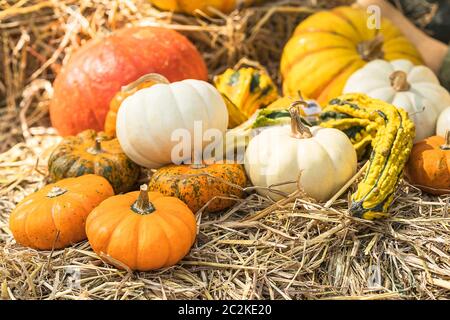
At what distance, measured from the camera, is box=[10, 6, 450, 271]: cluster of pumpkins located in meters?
2.11

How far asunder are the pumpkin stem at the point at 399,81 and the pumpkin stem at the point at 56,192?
172 cm

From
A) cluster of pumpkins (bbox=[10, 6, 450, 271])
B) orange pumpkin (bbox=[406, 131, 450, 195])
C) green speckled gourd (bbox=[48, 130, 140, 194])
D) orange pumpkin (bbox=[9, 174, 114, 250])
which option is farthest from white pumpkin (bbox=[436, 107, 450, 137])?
orange pumpkin (bbox=[9, 174, 114, 250])

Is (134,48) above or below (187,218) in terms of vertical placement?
above

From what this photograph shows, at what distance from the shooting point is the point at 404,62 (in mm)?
3143

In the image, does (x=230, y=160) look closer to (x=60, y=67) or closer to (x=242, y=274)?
→ (x=242, y=274)

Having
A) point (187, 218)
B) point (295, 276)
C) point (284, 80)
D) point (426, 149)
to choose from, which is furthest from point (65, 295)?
point (284, 80)

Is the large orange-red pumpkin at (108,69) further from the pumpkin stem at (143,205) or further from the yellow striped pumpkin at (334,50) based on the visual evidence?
the pumpkin stem at (143,205)

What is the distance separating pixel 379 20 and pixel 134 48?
60.1 inches

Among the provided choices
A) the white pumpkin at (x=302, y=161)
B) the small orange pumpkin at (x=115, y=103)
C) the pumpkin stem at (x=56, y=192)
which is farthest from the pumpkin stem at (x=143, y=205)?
the small orange pumpkin at (x=115, y=103)

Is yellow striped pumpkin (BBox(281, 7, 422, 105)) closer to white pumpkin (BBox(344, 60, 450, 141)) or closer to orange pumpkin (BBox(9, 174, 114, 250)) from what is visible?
white pumpkin (BBox(344, 60, 450, 141))

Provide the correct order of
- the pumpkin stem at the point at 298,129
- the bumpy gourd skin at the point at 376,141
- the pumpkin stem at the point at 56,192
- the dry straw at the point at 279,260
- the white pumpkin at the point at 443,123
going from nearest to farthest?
the dry straw at the point at 279,260, the bumpy gourd skin at the point at 376,141, the pumpkin stem at the point at 56,192, the pumpkin stem at the point at 298,129, the white pumpkin at the point at 443,123

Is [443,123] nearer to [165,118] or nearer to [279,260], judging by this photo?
[279,260]

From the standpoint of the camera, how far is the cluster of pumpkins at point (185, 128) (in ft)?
6.93
